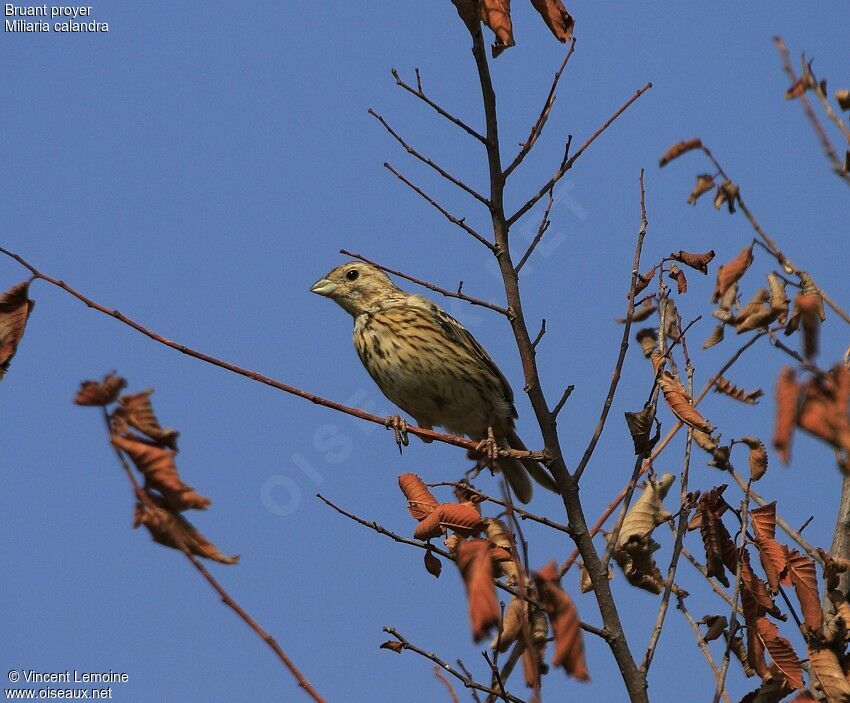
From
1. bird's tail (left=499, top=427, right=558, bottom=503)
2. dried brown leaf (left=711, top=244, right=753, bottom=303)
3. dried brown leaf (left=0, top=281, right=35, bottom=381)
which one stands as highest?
bird's tail (left=499, top=427, right=558, bottom=503)

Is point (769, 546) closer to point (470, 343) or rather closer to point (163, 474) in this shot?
point (163, 474)

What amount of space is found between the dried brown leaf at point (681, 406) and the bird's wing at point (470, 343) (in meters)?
3.72

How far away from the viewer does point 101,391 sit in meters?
2.70

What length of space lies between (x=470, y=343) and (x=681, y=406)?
3.95 meters

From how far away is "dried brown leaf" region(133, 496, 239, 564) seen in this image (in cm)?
256

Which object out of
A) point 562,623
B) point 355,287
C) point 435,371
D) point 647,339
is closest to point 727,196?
point 647,339

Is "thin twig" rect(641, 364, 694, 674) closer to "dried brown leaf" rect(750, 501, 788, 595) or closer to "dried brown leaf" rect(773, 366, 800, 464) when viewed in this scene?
"dried brown leaf" rect(750, 501, 788, 595)

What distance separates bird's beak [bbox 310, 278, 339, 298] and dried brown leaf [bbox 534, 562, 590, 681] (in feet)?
17.5

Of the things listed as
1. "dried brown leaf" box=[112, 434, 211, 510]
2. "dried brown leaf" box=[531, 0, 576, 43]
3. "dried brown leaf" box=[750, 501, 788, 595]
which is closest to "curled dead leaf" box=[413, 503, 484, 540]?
"dried brown leaf" box=[750, 501, 788, 595]

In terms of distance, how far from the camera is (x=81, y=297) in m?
3.18

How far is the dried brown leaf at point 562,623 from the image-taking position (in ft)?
8.30

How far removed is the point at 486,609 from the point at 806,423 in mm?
787

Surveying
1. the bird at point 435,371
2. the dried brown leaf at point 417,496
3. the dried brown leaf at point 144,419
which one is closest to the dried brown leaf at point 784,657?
the dried brown leaf at point 417,496

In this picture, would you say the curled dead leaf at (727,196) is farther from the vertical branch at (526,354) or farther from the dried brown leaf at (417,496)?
the dried brown leaf at (417,496)
